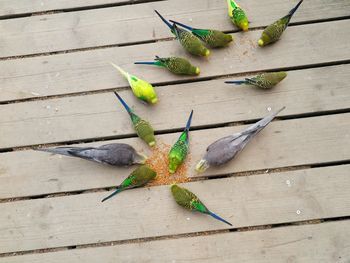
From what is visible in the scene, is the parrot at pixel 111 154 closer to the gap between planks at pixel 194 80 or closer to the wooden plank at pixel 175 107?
the wooden plank at pixel 175 107

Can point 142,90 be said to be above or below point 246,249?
above

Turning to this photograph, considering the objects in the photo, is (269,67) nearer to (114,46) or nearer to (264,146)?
(264,146)

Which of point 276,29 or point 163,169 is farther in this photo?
point 276,29

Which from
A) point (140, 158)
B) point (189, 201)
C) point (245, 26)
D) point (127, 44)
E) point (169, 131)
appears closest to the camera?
point (189, 201)

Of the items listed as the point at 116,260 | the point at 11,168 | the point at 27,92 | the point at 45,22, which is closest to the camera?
the point at 116,260

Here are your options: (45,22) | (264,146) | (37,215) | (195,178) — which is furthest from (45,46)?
(264,146)

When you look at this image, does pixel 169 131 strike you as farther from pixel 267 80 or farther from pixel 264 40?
pixel 264 40

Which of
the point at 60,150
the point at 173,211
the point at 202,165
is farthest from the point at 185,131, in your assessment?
the point at 60,150
